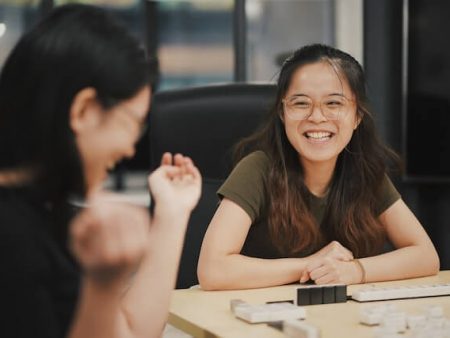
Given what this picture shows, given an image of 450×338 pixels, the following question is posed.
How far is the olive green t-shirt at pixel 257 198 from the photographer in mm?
1985

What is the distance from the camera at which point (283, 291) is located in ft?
5.71

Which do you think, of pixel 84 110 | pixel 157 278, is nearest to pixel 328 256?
pixel 157 278

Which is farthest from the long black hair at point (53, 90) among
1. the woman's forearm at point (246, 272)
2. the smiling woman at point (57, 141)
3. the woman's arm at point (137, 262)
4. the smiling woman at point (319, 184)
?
the smiling woman at point (319, 184)

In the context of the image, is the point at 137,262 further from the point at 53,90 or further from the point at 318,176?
the point at 318,176

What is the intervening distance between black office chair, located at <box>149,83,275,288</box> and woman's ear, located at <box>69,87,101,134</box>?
115 cm

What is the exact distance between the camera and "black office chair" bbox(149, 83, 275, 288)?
2207mm

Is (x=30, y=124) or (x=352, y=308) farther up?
(x=30, y=124)

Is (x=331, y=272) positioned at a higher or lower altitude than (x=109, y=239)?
lower

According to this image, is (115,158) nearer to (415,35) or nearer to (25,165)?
(25,165)

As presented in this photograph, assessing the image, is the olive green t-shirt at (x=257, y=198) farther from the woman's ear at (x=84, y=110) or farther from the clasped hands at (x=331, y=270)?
the woman's ear at (x=84, y=110)

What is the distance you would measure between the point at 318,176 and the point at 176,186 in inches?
31.8

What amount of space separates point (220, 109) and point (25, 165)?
1208mm

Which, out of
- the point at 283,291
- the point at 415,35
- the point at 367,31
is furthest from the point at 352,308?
the point at 367,31

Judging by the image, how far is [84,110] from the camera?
3.43 ft
